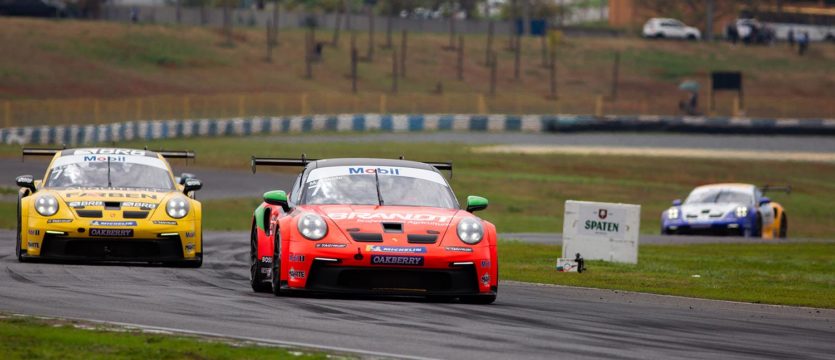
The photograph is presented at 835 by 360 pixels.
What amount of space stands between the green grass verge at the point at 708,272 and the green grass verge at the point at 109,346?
7228mm

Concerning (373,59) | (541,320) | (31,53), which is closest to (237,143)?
(31,53)

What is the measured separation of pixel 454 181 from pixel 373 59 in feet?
165

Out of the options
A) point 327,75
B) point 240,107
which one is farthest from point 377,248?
point 327,75

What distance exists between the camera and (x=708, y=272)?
1962 centimetres

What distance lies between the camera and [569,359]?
9469mm

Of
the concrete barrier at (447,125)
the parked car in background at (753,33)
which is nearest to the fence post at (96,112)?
the concrete barrier at (447,125)

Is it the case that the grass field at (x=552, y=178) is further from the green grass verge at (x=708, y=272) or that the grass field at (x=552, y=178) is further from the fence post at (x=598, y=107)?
the fence post at (x=598, y=107)

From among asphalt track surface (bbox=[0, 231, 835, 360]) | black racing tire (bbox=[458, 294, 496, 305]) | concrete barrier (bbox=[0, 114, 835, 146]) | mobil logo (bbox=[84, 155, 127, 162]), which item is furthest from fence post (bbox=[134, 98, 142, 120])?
black racing tire (bbox=[458, 294, 496, 305])

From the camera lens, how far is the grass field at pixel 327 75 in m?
69.4

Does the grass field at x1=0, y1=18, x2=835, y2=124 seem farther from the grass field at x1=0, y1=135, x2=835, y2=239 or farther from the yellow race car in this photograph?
the yellow race car

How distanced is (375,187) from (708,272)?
6870 millimetres

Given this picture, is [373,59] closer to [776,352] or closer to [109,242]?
[109,242]

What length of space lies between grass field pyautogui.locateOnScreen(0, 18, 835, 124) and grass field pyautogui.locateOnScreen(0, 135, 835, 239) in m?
9.18

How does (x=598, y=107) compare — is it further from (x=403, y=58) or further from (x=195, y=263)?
(x=195, y=263)
